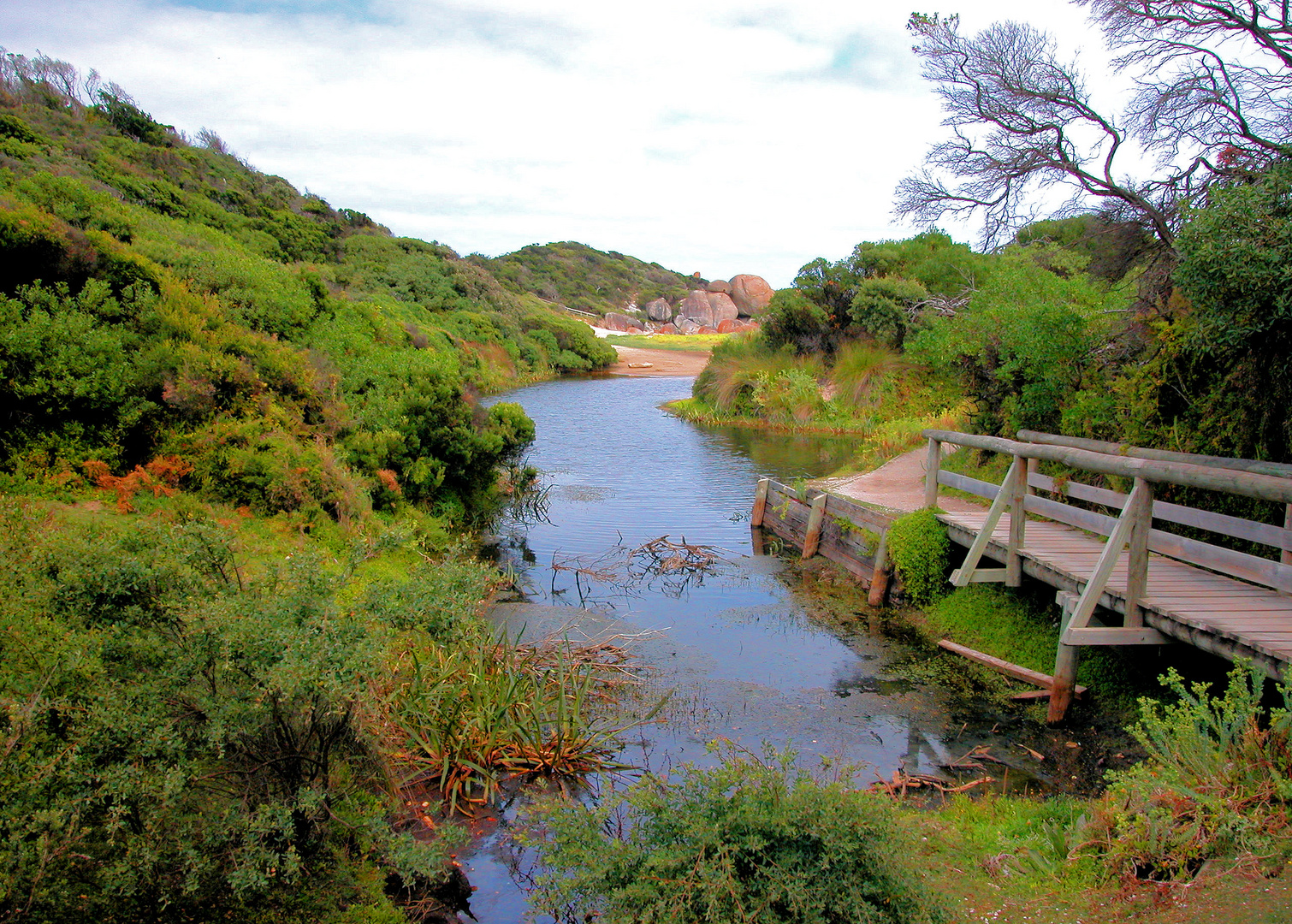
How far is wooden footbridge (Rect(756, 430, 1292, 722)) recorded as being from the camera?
5.57 metres

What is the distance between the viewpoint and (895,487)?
14562 mm

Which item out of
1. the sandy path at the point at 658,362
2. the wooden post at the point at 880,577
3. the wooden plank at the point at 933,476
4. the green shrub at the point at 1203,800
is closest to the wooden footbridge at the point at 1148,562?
the green shrub at the point at 1203,800

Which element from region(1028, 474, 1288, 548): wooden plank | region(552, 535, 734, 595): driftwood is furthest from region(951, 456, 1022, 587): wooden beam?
region(552, 535, 734, 595): driftwood

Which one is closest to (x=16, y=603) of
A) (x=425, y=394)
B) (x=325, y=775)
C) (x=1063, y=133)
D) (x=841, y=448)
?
(x=325, y=775)

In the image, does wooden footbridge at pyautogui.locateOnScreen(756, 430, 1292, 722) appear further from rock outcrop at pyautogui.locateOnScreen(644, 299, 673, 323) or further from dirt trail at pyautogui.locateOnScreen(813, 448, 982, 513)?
rock outcrop at pyautogui.locateOnScreen(644, 299, 673, 323)

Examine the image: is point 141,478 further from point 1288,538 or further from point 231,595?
point 1288,538

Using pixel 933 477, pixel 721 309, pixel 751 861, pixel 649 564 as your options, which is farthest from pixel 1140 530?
pixel 721 309

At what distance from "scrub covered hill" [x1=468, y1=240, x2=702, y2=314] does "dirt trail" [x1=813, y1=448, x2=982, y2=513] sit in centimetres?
6642

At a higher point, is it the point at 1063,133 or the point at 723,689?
the point at 1063,133

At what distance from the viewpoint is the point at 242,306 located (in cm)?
1364

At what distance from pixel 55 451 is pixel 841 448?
18.5 metres

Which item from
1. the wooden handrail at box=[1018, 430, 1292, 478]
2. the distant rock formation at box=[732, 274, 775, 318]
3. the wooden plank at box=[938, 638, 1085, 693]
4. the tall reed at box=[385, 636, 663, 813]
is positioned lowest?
the tall reed at box=[385, 636, 663, 813]

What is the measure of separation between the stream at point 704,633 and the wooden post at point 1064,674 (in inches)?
31.4

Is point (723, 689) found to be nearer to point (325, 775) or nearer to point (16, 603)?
point (325, 775)
